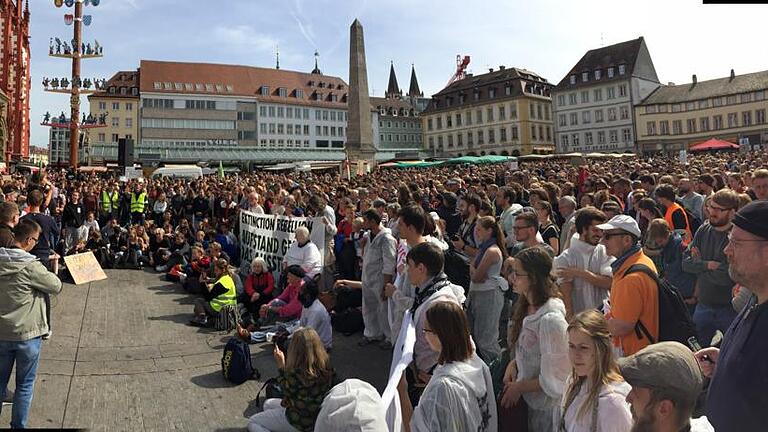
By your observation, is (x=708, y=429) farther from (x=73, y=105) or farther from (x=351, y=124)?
(x=73, y=105)

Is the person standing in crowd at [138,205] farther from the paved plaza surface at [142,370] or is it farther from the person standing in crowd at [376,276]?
the person standing in crowd at [376,276]

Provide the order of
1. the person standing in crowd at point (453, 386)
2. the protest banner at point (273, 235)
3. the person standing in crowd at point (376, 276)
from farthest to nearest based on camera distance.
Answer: the protest banner at point (273, 235)
the person standing in crowd at point (376, 276)
the person standing in crowd at point (453, 386)

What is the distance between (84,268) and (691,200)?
11.8m

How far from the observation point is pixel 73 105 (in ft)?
126

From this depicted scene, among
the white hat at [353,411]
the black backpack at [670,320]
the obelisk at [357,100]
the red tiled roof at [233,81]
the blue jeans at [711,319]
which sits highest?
the red tiled roof at [233,81]

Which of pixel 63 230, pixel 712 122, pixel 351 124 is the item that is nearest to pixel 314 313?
pixel 63 230

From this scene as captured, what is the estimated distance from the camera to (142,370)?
6.57 metres

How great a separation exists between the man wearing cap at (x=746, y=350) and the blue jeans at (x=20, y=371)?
5.15 metres

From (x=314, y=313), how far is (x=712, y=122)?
68.9 metres

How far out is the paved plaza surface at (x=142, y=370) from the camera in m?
5.25

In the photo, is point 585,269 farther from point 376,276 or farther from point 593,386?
point 376,276

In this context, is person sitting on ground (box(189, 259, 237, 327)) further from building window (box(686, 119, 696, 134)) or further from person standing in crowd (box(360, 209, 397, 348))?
building window (box(686, 119, 696, 134))

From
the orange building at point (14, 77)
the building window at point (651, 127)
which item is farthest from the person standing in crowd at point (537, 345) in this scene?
the building window at point (651, 127)

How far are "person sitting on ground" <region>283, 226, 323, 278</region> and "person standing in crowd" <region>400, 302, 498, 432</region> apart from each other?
18.9 ft
